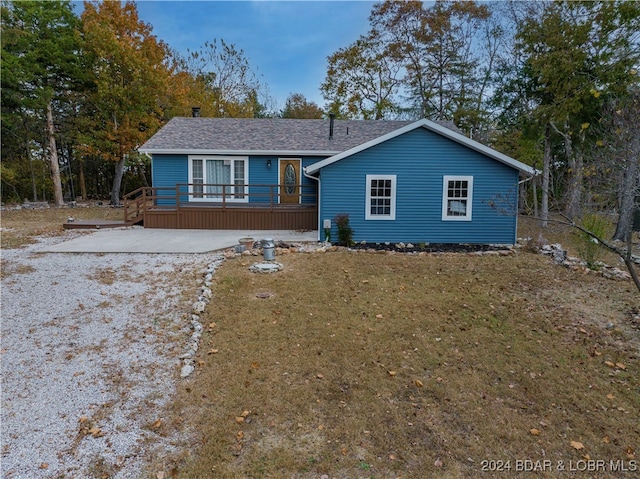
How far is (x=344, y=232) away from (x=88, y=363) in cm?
703

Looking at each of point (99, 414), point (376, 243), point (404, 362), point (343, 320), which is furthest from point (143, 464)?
point (376, 243)

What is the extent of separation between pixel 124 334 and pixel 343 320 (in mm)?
2791

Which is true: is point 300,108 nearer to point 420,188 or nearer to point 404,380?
point 420,188

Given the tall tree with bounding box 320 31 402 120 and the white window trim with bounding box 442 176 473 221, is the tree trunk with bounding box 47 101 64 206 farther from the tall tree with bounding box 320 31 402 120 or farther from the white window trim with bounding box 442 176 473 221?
the white window trim with bounding box 442 176 473 221

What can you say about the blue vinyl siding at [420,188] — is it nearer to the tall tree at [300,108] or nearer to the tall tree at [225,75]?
the tall tree at [225,75]

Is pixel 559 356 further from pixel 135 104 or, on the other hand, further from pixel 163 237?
pixel 135 104

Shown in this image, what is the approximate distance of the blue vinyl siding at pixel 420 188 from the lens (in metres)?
10.4

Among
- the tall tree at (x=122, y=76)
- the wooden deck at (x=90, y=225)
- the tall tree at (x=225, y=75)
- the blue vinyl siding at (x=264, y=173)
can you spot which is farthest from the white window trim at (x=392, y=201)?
the tall tree at (x=225, y=75)

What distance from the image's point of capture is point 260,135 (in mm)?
15141

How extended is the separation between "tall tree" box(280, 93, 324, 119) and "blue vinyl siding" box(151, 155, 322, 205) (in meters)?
17.1

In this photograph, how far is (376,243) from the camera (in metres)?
10.6

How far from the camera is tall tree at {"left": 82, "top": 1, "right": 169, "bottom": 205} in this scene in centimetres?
1815

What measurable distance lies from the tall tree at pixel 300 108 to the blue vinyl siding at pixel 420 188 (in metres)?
20.9

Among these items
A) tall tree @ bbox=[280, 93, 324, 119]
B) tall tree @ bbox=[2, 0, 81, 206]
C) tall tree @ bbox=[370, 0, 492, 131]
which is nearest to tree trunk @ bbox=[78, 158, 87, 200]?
tall tree @ bbox=[2, 0, 81, 206]
